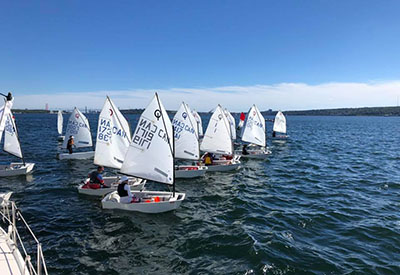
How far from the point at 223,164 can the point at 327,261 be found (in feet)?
59.2

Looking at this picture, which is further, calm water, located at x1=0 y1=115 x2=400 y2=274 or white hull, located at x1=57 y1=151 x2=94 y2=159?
white hull, located at x1=57 y1=151 x2=94 y2=159

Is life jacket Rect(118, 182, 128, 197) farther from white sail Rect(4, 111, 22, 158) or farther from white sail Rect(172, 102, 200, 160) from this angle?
white sail Rect(4, 111, 22, 158)

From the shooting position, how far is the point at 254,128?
3947cm

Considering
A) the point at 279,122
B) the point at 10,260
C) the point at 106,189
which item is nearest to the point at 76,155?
the point at 106,189

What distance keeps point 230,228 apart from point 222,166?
13947 mm

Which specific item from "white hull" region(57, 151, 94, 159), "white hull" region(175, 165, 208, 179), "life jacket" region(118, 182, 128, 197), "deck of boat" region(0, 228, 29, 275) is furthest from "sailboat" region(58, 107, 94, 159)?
"deck of boat" region(0, 228, 29, 275)

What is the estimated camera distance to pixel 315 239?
14.4m

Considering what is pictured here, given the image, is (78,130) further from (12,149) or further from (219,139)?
(219,139)

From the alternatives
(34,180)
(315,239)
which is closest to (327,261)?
(315,239)

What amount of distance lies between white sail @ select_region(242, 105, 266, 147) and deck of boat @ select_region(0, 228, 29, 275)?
33542 millimetres

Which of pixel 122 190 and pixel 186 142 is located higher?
pixel 186 142

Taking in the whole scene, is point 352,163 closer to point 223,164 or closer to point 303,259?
point 223,164

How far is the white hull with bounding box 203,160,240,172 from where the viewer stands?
95.7 ft

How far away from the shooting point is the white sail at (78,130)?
3672 centimetres
